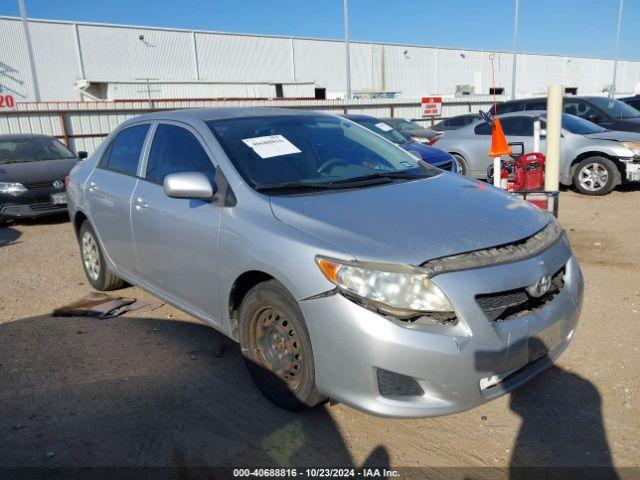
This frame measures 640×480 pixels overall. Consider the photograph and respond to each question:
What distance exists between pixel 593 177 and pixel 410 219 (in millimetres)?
7649

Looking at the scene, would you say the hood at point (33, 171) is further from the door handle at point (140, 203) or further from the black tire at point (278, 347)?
the black tire at point (278, 347)

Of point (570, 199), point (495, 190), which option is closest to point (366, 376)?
point (495, 190)

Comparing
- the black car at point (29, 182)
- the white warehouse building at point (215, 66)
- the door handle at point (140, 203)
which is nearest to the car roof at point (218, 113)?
the door handle at point (140, 203)

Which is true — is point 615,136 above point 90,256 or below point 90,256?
above

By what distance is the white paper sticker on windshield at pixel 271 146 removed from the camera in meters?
3.20

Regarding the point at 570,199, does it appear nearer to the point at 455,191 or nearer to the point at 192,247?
the point at 455,191

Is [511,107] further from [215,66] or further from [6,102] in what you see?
[215,66]

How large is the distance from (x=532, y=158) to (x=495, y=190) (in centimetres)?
380

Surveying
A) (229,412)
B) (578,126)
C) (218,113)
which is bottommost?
(229,412)

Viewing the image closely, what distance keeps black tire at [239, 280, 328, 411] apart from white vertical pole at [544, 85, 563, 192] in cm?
418

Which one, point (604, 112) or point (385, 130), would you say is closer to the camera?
point (385, 130)

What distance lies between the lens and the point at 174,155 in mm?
3535

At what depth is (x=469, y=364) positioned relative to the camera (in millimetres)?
2162

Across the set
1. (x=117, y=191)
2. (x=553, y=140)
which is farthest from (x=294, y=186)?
(x=553, y=140)
